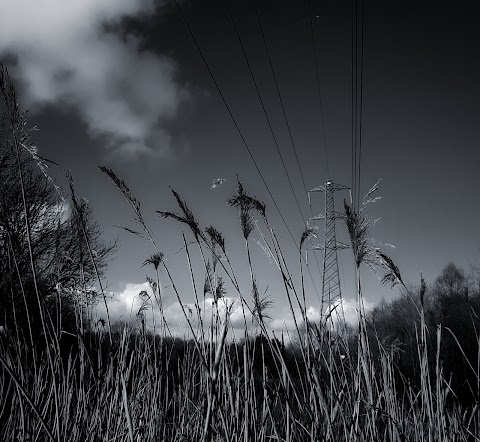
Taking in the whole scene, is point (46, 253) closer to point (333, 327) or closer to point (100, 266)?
point (100, 266)

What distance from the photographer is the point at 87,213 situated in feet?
5.22

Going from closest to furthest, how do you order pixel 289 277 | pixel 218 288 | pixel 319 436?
pixel 319 436, pixel 289 277, pixel 218 288

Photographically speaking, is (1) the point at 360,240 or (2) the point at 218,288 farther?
(2) the point at 218,288

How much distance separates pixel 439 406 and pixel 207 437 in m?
1.33

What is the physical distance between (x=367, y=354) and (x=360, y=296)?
289mm

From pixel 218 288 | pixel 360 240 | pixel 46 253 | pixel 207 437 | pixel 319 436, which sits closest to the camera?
pixel 207 437

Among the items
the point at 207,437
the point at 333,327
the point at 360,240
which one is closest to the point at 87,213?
the point at 207,437

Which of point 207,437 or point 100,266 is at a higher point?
point 100,266

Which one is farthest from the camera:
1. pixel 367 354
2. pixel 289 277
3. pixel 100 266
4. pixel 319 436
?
pixel 100 266

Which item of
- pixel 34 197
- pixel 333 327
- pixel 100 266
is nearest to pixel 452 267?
pixel 100 266

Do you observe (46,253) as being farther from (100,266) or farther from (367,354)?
(367,354)

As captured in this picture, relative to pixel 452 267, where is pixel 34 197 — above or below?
below

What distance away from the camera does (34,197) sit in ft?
37.2

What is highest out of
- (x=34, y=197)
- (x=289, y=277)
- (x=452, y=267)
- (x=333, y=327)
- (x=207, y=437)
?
(x=452, y=267)
